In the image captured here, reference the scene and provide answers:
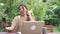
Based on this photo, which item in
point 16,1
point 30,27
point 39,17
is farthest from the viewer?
point 39,17

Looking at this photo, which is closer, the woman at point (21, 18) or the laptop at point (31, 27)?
the laptop at point (31, 27)

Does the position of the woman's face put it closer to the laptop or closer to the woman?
the woman

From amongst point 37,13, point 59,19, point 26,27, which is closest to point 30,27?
point 26,27

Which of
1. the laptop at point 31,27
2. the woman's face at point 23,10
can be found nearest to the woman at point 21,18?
the woman's face at point 23,10

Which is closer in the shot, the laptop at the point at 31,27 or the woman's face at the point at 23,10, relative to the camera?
the laptop at the point at 31,27

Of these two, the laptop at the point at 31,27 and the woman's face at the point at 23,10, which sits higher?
the woman's face at the point at 23,10

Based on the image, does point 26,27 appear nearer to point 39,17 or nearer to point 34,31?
point 34,31

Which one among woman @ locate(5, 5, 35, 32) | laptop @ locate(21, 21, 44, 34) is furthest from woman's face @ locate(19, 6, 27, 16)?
laptop @ locate(21, 21, 44, 34)

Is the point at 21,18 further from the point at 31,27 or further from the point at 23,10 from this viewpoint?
the point at 31,27

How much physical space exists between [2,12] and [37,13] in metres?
0.93

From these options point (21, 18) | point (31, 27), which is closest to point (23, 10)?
point (21, 18)

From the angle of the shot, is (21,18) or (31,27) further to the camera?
(21,18)

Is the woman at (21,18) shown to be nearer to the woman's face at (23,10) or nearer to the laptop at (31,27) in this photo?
the woman's face at (23,10)

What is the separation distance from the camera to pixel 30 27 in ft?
6.13
